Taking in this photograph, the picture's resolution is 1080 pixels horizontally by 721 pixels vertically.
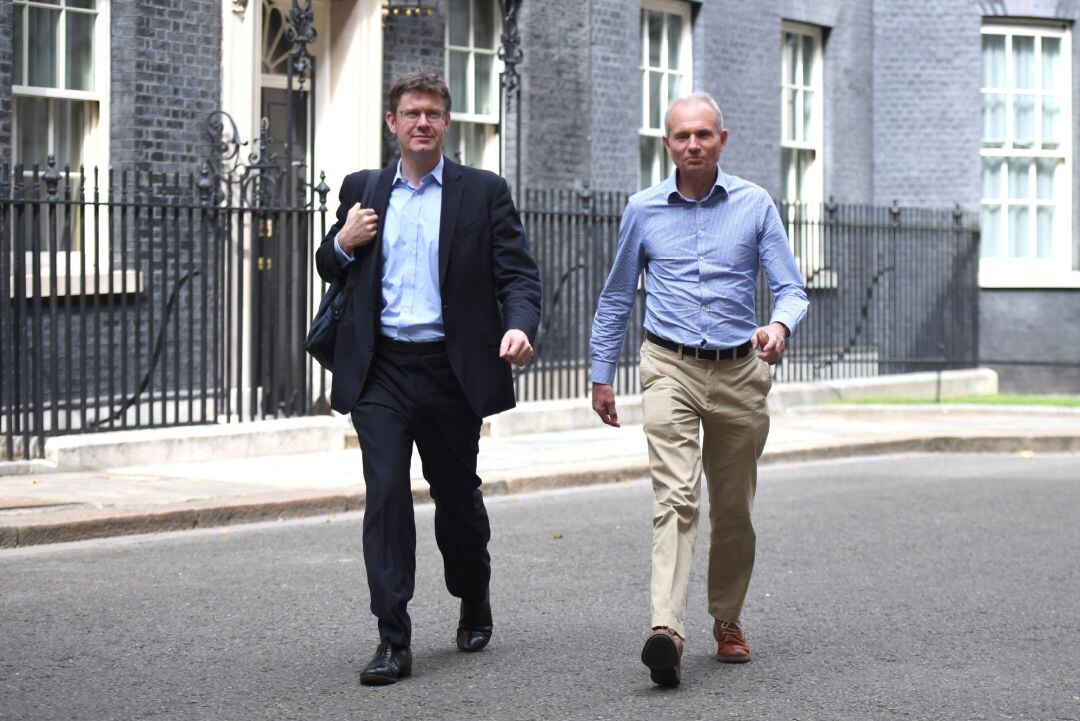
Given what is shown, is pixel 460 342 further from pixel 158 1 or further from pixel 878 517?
pixel 158 1

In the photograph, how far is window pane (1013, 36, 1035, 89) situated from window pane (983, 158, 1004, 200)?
37.5 inches

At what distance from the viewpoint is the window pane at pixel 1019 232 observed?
68.9 feet

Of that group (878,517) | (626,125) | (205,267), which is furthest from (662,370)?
(626,125)

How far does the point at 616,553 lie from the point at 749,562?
107 inches

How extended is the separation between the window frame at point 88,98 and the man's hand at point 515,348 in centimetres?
757

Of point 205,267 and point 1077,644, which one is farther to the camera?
point 205,267

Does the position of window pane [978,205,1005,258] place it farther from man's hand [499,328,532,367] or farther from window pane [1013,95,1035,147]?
man's hand [499,328,532,367]

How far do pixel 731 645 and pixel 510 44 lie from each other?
10287 mm

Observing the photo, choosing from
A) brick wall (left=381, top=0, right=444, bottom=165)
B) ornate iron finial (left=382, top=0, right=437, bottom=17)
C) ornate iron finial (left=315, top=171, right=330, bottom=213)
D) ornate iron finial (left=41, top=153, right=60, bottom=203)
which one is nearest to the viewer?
ornate iron finial (left=41, top=153, right=60, bottom=203)

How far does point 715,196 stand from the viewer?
5.82 m

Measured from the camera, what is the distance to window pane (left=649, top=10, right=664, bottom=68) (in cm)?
1831

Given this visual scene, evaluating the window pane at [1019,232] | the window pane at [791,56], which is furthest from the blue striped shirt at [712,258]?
the window pane at [1019,232]

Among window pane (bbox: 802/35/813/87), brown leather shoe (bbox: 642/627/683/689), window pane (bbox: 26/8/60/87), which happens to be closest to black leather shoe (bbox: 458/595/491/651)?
brown leather shoe (bbox: 642/627/683/689)

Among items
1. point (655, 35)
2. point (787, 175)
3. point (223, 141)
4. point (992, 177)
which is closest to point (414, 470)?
point (223, 141)
